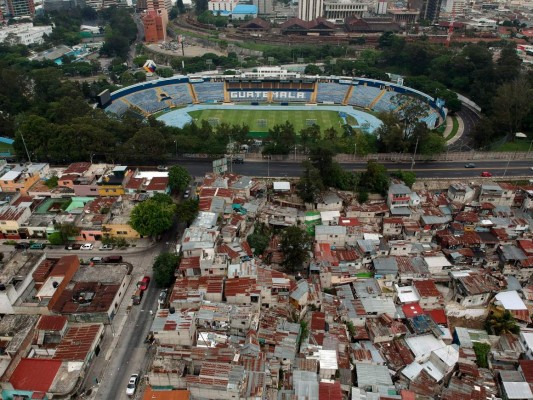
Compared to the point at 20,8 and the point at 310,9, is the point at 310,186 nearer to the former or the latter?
the point at 310,9

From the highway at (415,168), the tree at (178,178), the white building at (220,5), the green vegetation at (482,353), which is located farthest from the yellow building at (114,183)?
the white building at (220,5)

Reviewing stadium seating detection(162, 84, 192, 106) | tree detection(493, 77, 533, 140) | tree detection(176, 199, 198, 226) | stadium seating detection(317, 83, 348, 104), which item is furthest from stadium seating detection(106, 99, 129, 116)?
tree detection(493, 77, 533, 140)

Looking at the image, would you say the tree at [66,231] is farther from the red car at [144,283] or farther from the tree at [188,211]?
the tree at [188,211]

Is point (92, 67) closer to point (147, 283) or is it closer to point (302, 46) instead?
point (302, 46)

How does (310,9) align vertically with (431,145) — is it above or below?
above

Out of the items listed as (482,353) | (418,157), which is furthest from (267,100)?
(482,353)

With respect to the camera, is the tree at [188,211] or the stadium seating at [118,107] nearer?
the tree at [188,211]
